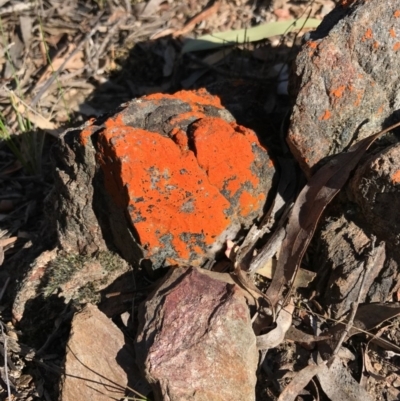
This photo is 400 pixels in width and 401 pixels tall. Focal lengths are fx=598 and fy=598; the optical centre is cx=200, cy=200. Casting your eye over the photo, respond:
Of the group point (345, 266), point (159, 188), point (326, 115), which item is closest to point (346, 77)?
point (326, 115)

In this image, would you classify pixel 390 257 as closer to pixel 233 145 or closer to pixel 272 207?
pixel 272 207

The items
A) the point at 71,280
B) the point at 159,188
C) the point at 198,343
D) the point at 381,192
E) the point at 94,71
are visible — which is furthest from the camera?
the point at 94,71

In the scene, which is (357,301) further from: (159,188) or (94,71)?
(94,71)

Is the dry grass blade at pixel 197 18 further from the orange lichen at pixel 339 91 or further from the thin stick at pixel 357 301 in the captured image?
the thin stick at pixel 357 301

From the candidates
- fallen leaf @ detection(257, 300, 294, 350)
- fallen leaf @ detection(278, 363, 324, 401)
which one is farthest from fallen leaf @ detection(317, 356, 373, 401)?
fallen leaf @ detection(257, 300, 294, 350)

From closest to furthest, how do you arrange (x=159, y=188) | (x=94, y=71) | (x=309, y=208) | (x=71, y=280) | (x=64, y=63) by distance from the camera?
(x=159, y=188) < (x=309, y=208) < (x=71, y=280) < (x=64, y=63) < (x=94, y=71)

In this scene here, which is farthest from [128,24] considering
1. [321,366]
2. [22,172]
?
[321,366]
